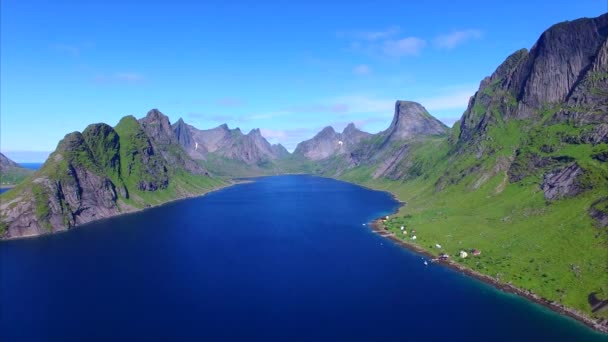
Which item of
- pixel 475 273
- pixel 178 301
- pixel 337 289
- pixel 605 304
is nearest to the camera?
pixel 605 304

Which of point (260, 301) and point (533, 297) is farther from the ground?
point (260, 301)

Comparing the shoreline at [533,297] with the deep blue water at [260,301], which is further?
the shoreline at [533,297]

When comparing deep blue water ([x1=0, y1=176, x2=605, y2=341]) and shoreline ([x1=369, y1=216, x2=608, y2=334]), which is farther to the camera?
shoreline ([x1=369, y1=216, x2=608, y2=334])

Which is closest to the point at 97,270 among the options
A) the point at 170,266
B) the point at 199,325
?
the point at 170,266

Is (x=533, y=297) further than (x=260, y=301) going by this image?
Yes

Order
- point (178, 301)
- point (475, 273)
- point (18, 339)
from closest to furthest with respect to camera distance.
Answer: point (18, 339)
point (178, 301)
point (475, 273)

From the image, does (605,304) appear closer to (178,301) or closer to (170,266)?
(178,301)

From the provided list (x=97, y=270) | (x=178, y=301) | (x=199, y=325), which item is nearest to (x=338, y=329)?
(x=199, y=325)

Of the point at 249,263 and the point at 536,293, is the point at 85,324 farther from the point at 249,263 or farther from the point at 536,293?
the point at 536,293

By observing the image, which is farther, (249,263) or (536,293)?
(249,263)
